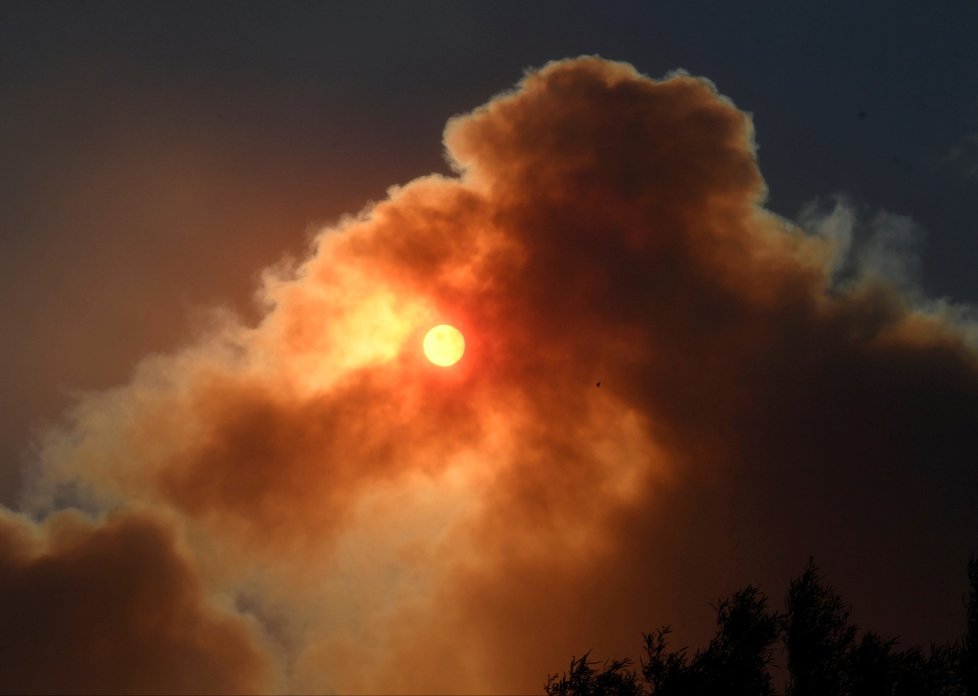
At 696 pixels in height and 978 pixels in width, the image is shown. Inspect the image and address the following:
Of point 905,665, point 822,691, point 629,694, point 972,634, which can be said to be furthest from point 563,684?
point 972,634

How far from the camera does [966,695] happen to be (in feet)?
148

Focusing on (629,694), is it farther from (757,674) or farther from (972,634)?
(972,634)

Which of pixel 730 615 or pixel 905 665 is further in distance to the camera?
pixel 730 615

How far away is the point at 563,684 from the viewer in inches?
Result: 1890

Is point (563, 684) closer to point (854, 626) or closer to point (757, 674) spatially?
point (757, 674)

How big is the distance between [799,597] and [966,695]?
9330 mm

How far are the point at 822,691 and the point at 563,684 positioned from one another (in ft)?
46.2

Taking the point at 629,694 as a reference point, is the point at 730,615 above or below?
above

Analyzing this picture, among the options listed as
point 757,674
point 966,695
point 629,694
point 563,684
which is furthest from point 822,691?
point 563,684

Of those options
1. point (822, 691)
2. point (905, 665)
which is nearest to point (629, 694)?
point (822, 691)

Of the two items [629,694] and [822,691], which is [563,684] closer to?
[629,694]

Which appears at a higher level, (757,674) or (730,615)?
(730,615)

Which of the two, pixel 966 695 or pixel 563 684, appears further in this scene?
pixel 563 684

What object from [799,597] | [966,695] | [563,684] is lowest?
[966,695]
